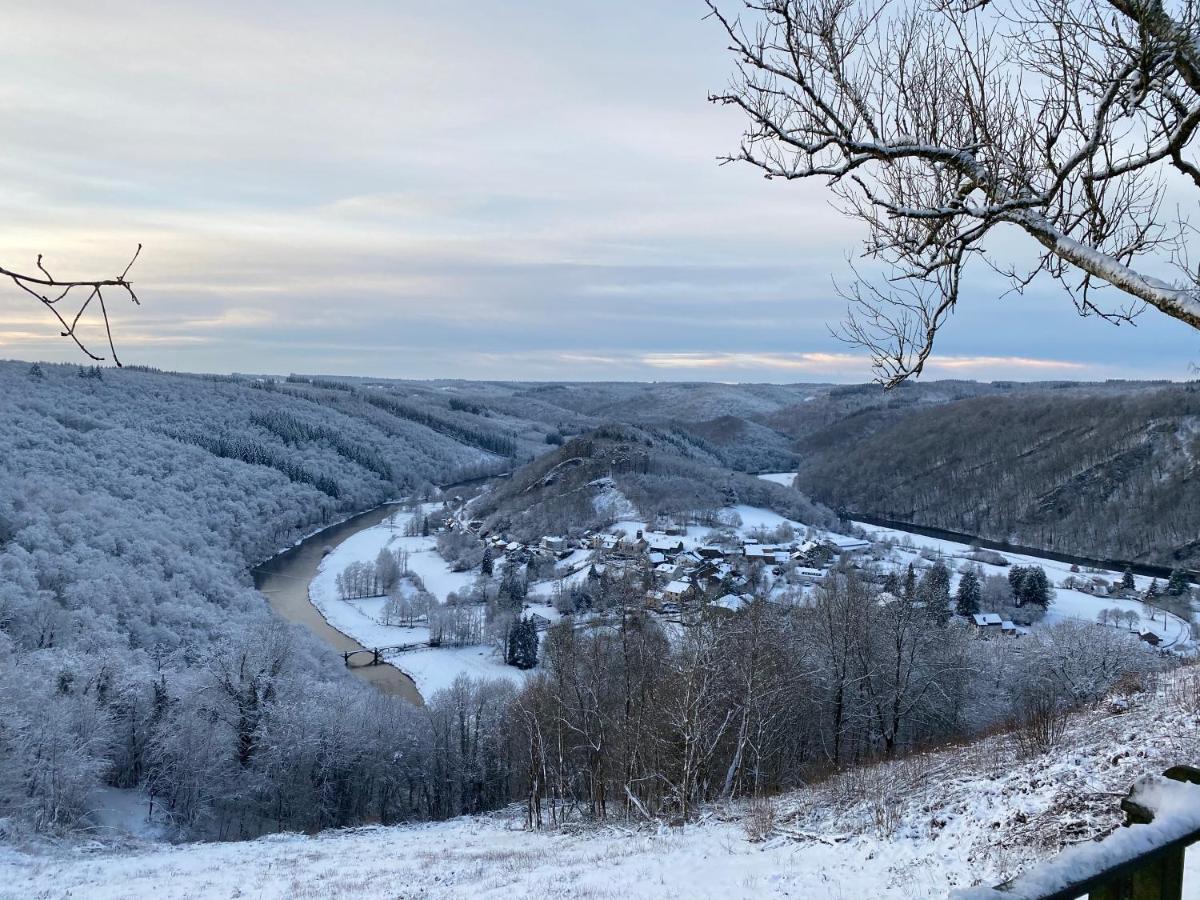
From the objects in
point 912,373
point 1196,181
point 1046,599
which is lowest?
point 1046,599

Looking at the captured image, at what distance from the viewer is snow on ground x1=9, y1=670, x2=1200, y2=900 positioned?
281 inches

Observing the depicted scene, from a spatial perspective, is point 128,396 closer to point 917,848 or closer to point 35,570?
point 35,570

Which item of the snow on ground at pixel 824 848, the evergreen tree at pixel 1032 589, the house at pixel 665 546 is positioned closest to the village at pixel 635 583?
the house at pixel 665 546

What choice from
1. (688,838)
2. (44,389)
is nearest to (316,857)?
(688,838)

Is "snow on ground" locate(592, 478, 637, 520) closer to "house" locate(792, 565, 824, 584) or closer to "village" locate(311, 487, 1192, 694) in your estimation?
"village" locate(311, 487, 1192, 694)

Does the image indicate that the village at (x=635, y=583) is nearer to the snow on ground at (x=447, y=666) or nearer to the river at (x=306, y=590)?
the snow on ground at (x=447, y=666)

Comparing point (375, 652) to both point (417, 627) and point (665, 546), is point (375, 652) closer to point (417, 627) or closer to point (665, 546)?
point (417, 627)

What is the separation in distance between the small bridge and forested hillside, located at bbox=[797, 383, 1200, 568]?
72866 millimetres

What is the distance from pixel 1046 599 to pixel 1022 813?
48.5m

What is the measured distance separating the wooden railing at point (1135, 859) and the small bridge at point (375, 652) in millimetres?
45568

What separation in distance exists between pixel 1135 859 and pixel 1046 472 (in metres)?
120

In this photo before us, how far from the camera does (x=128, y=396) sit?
367 ft

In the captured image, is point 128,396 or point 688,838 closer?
point 688,838

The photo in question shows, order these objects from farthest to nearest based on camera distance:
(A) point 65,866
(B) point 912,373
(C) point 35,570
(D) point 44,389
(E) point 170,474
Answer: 1. (D) point 44,389
2. (E) point 170,474
3. (C) point 35,570
4. (A) point 65,866
5. (B) point 912,373
